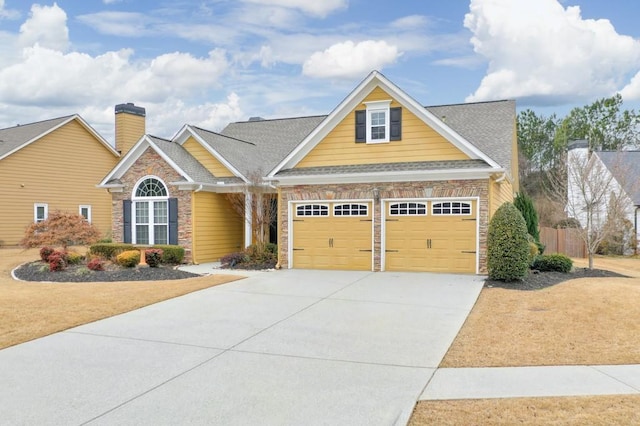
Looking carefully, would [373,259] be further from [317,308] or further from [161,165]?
[161,165]

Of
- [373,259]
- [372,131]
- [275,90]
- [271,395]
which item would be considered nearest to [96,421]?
[271,395]

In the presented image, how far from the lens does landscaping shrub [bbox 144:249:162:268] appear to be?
52.3 ft

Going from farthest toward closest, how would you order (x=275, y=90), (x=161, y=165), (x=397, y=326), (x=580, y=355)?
(x=275, y=90)
(x=161, y=165)
(x=397, y=326)
(x=580, y=355)

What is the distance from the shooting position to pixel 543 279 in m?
13.7

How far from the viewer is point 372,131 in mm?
16000

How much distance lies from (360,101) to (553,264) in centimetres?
771

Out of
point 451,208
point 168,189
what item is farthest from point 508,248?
point 168,189

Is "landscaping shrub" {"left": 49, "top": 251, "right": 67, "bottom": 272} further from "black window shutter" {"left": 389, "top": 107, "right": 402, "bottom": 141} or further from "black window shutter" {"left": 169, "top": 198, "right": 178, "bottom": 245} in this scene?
"black window shutter" {"left": 389, "top": 107, "right": 402, "bottom": 141}

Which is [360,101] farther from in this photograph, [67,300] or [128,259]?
[67,300]

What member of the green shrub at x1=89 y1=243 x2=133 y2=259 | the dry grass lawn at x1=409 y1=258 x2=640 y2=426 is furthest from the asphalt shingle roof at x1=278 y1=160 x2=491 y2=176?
the green shrub at x1=89 y1=243 x2=133 y2=259

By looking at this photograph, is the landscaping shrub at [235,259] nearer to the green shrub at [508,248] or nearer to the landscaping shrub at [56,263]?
the landscaping shrub at [56,263]

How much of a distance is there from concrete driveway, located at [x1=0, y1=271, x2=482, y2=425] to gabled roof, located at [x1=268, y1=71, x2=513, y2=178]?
510 cm

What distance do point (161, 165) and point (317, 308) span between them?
10.6 m

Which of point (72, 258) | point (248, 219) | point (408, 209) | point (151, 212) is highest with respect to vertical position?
point (408, 209)
